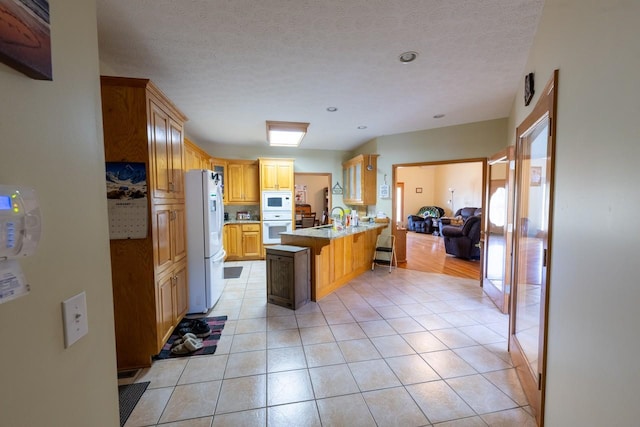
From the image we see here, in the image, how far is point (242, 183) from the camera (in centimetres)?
604

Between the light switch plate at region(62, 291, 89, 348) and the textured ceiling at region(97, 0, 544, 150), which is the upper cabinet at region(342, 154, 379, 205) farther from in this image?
the light switch plate at region(62, 291, 89, 348)

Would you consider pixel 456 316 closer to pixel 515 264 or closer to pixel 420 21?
pixel 515 264

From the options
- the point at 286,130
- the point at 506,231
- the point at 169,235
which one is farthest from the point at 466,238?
the point at 169,235

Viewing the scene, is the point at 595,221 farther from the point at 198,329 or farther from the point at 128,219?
the point at 198,329

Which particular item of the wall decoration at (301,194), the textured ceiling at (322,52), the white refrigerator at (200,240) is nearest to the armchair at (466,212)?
the textured ceiling at (322,52)

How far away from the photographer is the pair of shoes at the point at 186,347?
7.98 ft

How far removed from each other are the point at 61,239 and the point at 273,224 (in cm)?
533

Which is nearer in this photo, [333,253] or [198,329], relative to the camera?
[198,329]

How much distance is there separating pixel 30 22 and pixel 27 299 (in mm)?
590

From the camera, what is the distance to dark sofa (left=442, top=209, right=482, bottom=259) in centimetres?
582

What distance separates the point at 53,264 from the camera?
0.63m

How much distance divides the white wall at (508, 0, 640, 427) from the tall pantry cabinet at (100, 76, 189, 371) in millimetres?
2803

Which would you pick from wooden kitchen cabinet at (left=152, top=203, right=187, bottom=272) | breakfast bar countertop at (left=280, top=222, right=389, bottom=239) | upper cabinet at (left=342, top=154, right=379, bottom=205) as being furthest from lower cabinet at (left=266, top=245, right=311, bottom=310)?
upper cabinet at (left=342, top=154, right=379, bottom=205)

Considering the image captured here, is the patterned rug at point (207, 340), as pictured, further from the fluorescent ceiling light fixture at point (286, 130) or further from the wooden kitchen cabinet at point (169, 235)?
the fluorescent ceiling light fixture at point (286, 130)
